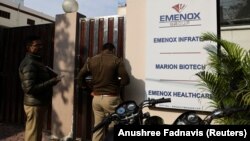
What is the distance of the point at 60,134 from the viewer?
6.16 metres

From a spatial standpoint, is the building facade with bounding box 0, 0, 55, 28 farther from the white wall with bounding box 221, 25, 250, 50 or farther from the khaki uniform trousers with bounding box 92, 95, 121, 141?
the khaki uniform trousers with bounding box 92, 95, 121, 141

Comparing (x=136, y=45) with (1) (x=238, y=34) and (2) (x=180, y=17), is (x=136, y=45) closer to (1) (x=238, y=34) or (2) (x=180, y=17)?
(2) (x=180, y=17)

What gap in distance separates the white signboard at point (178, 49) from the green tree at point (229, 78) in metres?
0.27

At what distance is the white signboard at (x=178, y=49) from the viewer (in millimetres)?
4660

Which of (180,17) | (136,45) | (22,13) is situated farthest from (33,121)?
(22,13)

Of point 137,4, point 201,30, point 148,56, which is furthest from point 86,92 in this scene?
Answer: point 201,30

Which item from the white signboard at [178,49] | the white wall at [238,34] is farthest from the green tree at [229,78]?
the white wall at [238,34]

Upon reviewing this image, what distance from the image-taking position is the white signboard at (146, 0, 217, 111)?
4660 mm

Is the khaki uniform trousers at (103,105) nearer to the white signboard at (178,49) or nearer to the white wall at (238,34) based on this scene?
the white signboard at (178,49)

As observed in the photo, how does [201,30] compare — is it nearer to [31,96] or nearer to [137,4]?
[137,4]

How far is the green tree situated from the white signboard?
265mm

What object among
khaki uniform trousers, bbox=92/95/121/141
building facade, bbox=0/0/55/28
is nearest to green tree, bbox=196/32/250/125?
khaki uniform trousers, bbox=92/95/121/141

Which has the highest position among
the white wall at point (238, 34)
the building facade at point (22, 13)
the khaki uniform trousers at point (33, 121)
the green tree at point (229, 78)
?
the building facade at point (22, 13)

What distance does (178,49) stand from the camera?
4824mm
